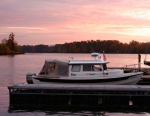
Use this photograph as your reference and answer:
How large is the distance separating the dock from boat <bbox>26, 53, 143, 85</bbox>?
2810 mm

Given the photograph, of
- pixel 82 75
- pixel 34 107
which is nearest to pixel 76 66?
pixel 82 75

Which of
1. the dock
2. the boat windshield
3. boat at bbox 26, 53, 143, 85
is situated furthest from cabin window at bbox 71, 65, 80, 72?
the dock

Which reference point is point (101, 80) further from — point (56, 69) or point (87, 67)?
point (56, 69)

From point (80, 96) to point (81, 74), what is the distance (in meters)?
3.66

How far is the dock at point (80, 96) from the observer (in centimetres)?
2716

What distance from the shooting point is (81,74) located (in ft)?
101

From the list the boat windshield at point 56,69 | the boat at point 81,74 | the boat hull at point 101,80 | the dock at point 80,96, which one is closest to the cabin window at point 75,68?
the boat at point 81,74

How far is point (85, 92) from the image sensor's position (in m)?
27.5

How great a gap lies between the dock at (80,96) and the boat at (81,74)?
2.81 m

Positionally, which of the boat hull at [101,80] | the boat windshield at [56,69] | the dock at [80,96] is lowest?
the dock at [80,96]

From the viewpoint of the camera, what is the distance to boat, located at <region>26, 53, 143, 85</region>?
30719 millimetres

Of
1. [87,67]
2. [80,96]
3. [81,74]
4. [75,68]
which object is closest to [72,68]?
[75,68]

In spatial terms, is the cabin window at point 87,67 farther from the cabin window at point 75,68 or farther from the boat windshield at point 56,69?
the boat windshield at point 56,69

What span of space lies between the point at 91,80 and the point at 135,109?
17.8ft
